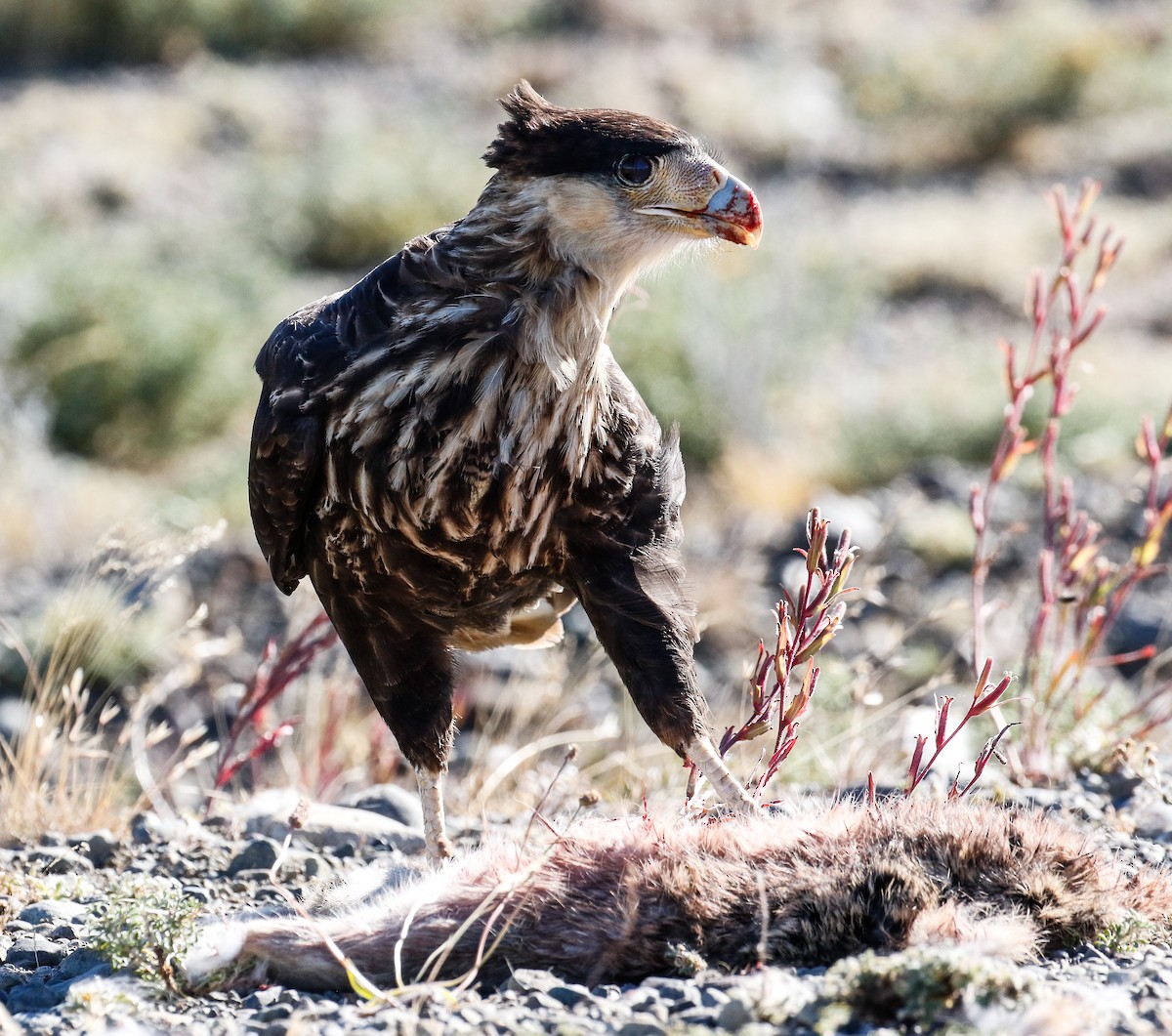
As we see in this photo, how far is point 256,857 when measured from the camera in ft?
12.6

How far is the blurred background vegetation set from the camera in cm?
979

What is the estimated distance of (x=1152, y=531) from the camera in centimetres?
410

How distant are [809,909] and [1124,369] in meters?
9.32

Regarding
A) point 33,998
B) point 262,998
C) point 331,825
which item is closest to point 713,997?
point 262,998

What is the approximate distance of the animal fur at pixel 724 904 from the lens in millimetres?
2725

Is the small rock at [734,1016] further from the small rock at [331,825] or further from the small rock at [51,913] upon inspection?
the small rock at [331,825]

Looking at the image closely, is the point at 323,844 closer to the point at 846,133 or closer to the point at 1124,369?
the point at 1124,369

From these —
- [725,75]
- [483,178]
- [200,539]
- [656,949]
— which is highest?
[725,75]

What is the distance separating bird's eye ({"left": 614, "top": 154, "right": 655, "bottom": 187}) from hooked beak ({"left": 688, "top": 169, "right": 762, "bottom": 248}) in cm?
14

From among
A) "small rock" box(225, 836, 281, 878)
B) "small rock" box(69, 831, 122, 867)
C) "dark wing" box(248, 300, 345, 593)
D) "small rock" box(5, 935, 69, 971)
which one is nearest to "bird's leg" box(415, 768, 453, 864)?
"small rock" box(225, 836, 281, 878)

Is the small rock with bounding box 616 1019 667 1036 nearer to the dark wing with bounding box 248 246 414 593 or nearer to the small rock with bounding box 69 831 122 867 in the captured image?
the dark wing with bounding box 248 246 414 593

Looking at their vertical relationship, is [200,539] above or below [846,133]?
below

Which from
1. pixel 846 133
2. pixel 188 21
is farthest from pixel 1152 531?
pixel 188 21

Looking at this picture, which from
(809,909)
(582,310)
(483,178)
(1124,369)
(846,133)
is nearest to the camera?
(809,909)
